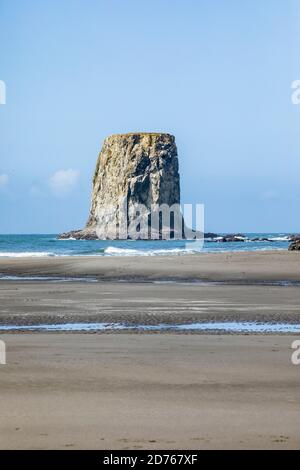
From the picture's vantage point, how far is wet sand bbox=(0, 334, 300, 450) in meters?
5.95

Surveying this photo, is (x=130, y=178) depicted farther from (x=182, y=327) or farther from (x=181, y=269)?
(x=182, y=327)

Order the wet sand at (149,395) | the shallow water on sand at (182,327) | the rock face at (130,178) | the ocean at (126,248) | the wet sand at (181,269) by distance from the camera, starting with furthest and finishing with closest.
Result: the rock face at (130,178)
the ocean at (126,248)
the wet sand at (181,269)
the shallow water on sand at (182,327)
the wet sand at (149,395)

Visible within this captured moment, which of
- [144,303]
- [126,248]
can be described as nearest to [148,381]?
Result: [144,303]

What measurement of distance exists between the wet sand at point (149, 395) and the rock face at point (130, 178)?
118m

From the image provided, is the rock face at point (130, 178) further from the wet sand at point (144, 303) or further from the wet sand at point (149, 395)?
the wet sand at point (149, 395)

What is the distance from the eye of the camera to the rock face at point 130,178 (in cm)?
13175

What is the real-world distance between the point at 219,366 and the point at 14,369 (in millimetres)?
2400

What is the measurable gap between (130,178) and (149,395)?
409 ft

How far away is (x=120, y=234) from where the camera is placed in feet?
421

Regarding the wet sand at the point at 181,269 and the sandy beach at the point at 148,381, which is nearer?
the sandy beach at the point at 148,381

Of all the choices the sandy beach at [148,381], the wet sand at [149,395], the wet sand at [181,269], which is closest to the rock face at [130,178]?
the wet sand at [181,269]

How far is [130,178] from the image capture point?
132 m
